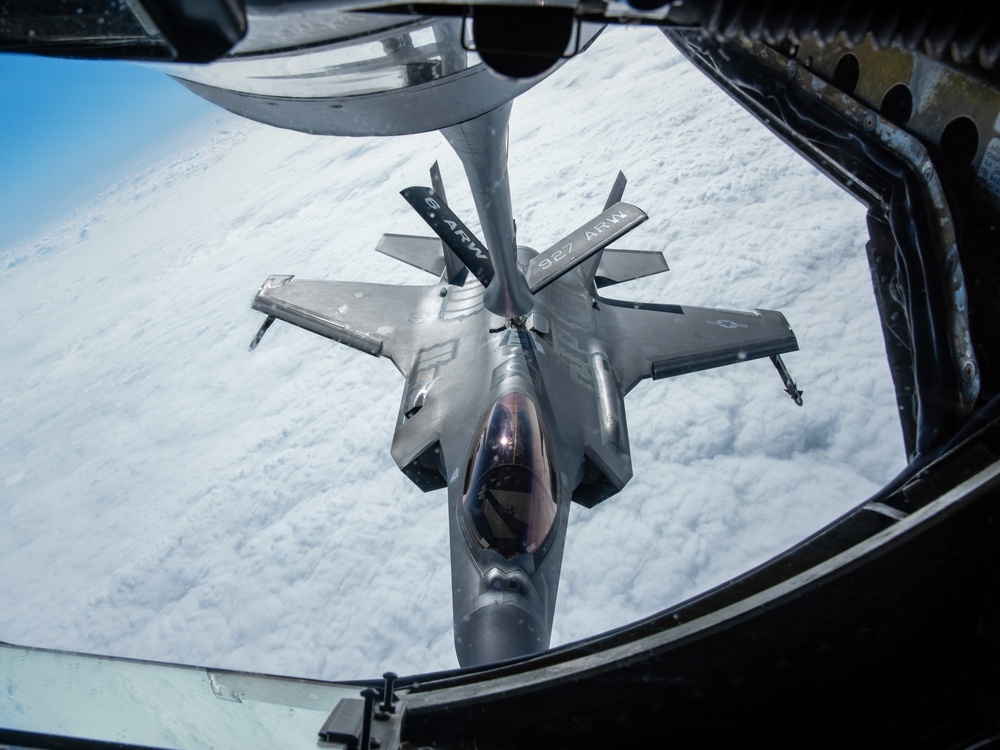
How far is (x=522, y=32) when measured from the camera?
952mm

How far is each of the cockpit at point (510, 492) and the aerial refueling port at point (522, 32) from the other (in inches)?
145

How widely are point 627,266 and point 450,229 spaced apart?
396cm

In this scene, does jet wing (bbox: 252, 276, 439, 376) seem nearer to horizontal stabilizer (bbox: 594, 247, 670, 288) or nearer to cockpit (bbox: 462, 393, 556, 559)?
horizontal stabilizer (bbox: 594, 247, 670, 288)

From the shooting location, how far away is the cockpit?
4.25 m

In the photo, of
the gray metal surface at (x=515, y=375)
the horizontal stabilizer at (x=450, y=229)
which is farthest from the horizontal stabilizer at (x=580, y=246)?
the horizontal stabilizer at (x=450, y=229)

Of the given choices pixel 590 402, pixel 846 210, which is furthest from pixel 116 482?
pixel 846 210

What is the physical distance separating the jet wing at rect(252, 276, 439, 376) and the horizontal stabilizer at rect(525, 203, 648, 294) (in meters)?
2.41

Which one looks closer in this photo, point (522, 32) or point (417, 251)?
point (522, 32)

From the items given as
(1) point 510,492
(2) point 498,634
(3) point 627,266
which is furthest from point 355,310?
(2) point 498,634

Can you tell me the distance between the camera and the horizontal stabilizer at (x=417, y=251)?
8719mm

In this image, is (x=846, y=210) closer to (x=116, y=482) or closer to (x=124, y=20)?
(x=124, y=20)

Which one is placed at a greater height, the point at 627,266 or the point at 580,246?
the point at 580,246

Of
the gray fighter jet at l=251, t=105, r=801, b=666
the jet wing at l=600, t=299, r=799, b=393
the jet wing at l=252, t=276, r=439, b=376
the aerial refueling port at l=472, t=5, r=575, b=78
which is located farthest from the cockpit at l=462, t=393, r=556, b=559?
the aerial refueling port at l=472, t=5, r=575, b=78

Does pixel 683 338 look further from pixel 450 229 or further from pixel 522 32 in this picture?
pixel 522 32
